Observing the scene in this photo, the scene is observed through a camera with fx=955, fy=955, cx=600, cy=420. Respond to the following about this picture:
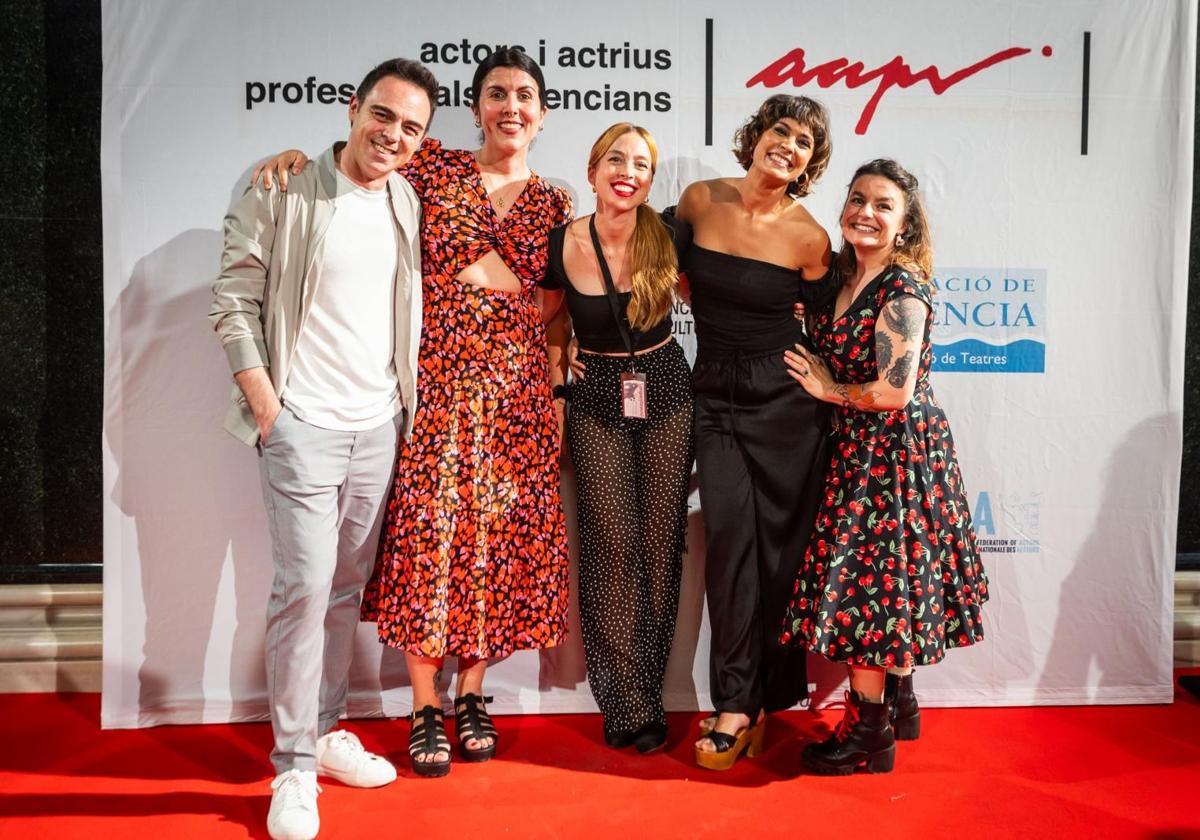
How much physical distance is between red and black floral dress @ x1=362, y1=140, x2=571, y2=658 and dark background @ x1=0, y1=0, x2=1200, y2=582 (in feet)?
4.64

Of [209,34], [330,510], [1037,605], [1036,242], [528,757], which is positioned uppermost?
[209,34]

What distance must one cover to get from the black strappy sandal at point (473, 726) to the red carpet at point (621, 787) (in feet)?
0.14

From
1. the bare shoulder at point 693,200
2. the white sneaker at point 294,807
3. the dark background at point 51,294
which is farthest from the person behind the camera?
the dark background at point 51,294

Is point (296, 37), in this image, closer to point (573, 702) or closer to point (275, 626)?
point (275, 626)

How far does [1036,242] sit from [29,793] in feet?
11.9

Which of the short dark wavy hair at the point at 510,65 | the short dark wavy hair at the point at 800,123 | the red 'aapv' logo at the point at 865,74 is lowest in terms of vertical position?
the short dark wavy hair at the point at 800,123

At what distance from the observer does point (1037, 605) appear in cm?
347

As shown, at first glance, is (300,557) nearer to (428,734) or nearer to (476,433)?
(476,433)

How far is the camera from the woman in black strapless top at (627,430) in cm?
284

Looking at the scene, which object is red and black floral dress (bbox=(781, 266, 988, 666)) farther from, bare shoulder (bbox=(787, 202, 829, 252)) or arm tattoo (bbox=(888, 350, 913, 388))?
bare shoulder (bbox=(787, 202, 829, 252))

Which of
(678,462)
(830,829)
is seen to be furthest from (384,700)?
(830,829)

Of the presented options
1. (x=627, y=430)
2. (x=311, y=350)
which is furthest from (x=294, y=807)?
(x=627, y=430)

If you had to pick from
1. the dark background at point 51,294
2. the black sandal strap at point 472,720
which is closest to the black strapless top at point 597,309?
the black sandal strap at point 472,720

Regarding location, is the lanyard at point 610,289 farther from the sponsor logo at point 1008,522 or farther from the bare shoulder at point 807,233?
the sponsor logo at point 1008,522
